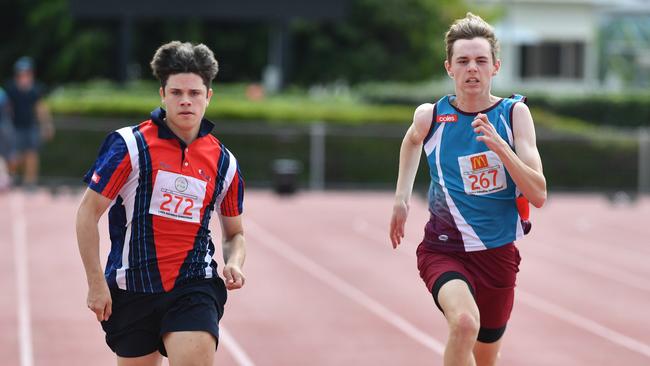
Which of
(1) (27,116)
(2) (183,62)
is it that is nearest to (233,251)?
(2) (183,62)

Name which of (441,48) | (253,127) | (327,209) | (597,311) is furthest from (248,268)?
(441,48)

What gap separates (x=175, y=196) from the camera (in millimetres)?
5031

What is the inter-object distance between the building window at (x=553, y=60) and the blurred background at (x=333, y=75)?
59mm

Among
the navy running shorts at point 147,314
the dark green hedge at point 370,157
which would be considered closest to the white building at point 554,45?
the dark green hedge at point 370,157

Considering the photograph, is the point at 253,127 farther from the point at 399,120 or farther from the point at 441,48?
the point at 441,48

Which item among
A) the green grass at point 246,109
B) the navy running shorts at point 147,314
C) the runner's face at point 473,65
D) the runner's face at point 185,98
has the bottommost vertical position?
the green grass at point 246,109

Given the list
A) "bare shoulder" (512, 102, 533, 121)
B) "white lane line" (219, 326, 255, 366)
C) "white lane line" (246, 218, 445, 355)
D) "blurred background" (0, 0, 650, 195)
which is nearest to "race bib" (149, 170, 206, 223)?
"bare shoulder" (512, 102, 533, 121)

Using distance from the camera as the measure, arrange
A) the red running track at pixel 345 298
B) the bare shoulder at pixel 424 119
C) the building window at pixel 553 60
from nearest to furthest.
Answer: the bare shoulder at pixel 424 119 → the red running track at pixel 345 298 → the building window at pixel 553 60

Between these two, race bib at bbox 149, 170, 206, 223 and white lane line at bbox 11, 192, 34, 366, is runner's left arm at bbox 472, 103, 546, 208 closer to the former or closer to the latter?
race bib at bbox 149, 170, 206, 223

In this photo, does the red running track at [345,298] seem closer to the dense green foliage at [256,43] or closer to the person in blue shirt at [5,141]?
the person in blue shirt at [5,141]

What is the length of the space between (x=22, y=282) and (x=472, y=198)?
698 centimetres

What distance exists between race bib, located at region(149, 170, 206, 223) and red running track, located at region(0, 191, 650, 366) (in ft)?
11.3

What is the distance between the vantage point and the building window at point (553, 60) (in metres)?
54.2

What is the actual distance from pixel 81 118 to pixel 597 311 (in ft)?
51.5
